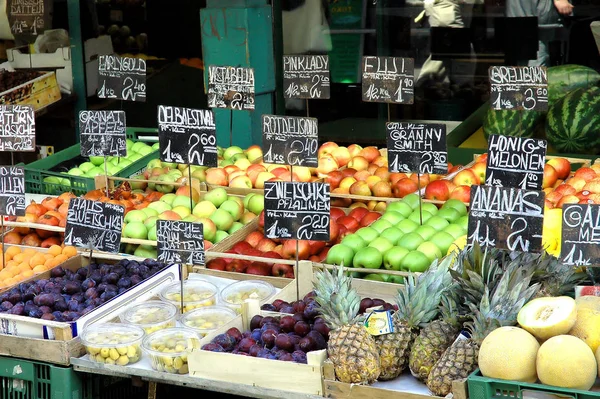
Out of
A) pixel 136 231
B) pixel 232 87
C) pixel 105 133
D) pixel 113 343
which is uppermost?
pixel 232 87

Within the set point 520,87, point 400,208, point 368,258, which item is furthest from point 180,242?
point 520,87

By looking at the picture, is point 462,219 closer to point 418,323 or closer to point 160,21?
point 418,323

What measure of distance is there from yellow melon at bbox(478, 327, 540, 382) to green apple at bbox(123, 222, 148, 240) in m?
2.47

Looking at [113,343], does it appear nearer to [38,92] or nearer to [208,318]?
[208,318]

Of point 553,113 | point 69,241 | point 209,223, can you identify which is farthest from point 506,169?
point 553,113

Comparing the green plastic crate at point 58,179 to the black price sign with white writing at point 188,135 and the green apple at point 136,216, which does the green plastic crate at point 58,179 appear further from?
the black price sign with white writing at point 188,135

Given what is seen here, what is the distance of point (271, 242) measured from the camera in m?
4.95

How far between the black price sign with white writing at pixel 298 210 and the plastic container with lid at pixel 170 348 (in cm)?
67

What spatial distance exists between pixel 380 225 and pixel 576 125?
2.48 m

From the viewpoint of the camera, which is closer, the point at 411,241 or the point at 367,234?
the point at 411,241

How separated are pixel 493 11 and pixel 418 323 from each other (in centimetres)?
462

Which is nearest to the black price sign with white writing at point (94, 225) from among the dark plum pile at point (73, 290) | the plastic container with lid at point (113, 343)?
the dark plum pile at point (73, 290)

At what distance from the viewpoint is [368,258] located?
4477mm

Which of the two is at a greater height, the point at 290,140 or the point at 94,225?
the point at 290,140
